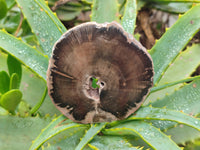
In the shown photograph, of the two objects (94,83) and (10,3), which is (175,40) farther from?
(10,3)

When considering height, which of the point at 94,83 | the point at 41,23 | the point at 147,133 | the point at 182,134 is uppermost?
the point at 41,23

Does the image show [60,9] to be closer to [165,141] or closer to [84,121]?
[84,121]

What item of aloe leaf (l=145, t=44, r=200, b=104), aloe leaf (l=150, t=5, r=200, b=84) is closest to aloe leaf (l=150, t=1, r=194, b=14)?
aloe leaf (l=145, t=44, r=200, b=104)

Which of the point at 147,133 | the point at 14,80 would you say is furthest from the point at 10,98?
the point at 147,133

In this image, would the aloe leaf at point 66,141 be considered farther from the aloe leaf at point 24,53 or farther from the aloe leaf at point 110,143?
the aloe leaf at point 24,53

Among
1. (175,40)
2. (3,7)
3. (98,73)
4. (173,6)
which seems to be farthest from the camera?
(173,6)

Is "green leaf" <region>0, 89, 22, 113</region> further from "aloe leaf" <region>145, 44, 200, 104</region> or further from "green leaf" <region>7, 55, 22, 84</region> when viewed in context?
"aloe leaf" <region>145, 44, 200, 104</region>
